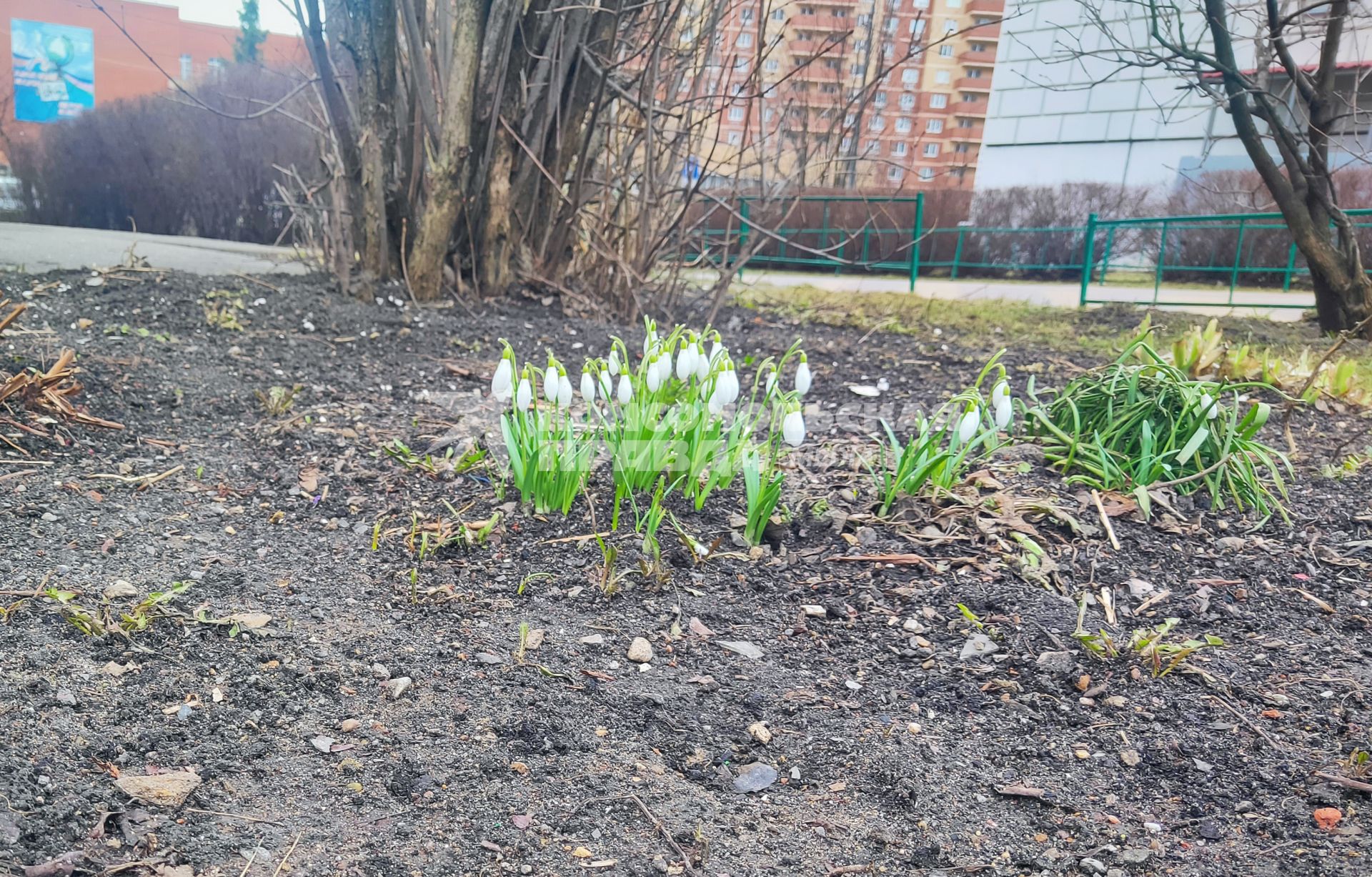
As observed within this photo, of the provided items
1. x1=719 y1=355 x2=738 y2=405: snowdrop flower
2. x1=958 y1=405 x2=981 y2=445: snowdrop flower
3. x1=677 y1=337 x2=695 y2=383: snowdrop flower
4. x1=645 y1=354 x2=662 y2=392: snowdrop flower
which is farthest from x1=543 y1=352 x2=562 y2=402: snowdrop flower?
x1=958 y1=405 x2=981 y2=445: snowdrop flower

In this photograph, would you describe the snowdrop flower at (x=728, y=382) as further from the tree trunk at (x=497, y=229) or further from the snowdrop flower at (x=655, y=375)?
the tree trunk at (x=497, y=229)

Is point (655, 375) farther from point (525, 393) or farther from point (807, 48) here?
point (807, 48)

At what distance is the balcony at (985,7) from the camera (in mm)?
4871

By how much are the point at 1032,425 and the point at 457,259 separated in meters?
3.44

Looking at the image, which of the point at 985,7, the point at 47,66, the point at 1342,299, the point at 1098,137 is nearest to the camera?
the point at 985,7

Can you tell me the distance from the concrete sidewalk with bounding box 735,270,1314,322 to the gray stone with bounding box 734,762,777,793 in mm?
7636

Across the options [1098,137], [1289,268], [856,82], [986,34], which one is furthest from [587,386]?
[1098,137]

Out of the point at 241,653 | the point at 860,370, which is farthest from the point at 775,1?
the point at 241,653

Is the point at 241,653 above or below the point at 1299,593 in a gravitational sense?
below

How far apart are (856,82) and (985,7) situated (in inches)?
36.5

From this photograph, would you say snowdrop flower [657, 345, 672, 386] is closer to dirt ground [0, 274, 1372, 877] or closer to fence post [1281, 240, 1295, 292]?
dirt ground [0, 274, 1372, 877]

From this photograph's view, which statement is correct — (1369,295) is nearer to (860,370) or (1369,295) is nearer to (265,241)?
(860,370)

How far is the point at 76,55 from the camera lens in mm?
5375

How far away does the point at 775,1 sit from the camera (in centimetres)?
525
